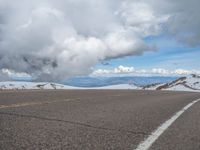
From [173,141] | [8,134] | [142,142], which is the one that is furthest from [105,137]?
[8,134]

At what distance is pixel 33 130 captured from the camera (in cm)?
804

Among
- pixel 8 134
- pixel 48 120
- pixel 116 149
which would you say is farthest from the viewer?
pixel 48 120

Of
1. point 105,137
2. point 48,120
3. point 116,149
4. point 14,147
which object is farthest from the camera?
point 48,120

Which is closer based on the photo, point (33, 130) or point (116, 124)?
point (33, 130)

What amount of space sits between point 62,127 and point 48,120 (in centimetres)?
109

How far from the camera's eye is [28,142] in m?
6.76

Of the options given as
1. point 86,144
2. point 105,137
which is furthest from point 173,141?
point 86,144

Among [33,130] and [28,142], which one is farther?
[33,130]

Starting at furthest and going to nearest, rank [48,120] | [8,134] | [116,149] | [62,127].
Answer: [48,120], [62,127], [8,134], [116,149]

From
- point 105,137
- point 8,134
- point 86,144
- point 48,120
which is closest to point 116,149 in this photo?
point 86,144

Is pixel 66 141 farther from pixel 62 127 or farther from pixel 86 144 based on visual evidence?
pixel 62 127

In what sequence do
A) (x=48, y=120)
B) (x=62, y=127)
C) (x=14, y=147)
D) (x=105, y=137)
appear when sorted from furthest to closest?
1. (x=48, y=120)
2. (x=62, y=127)
3. (x=105, y=137)
4. (x=14, y=147)

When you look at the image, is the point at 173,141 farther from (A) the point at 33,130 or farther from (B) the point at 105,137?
(A) the point at 33,130

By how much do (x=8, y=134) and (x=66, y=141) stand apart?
1.12 meters
